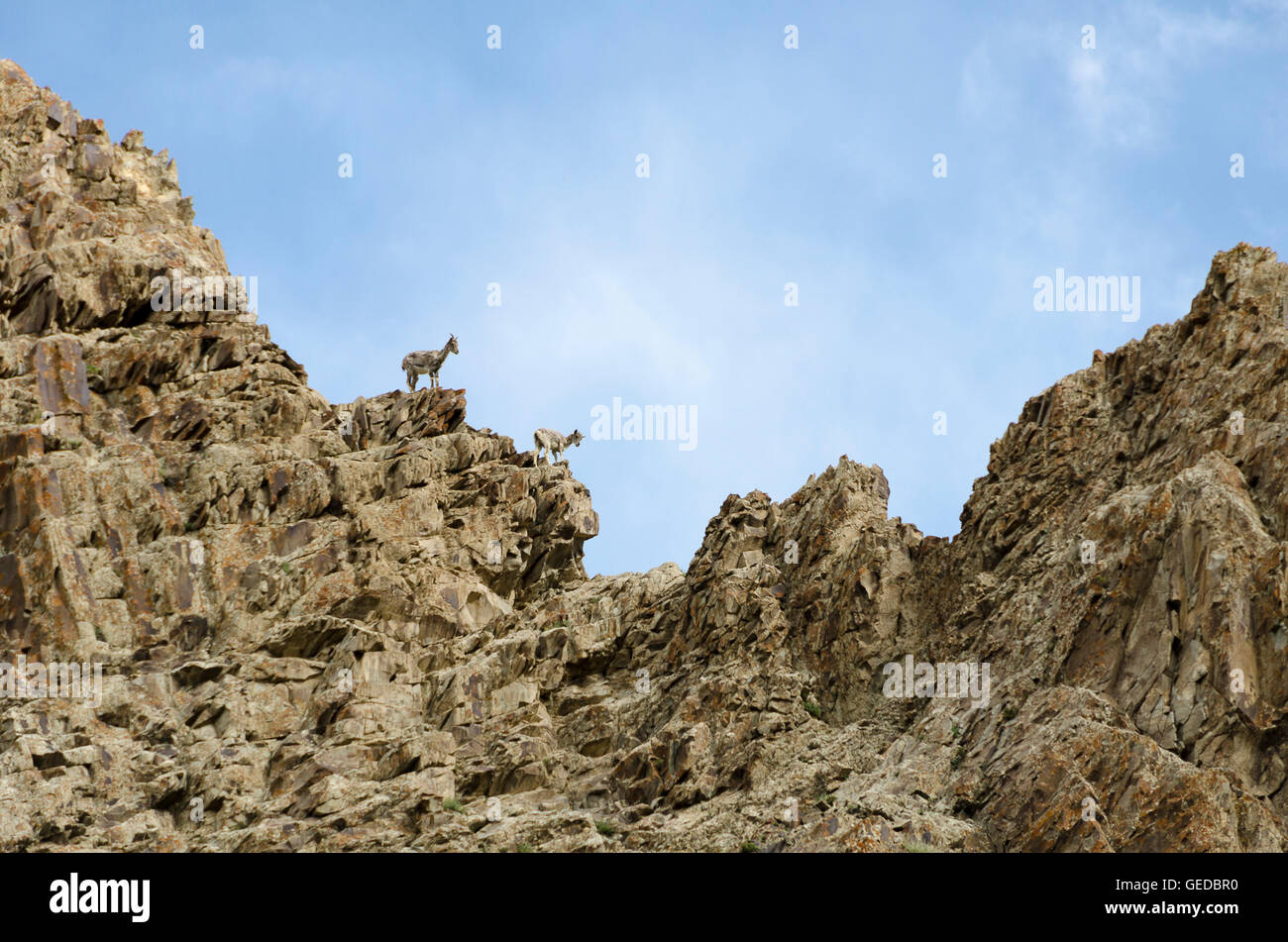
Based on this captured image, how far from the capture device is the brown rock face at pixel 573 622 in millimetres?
35875

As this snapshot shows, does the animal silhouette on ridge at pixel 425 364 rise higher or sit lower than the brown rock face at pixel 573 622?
higher

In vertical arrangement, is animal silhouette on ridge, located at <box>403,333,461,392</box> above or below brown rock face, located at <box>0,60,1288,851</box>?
above

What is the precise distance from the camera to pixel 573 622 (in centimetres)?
5044

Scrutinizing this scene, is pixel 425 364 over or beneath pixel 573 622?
over

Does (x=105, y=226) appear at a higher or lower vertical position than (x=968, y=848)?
higher

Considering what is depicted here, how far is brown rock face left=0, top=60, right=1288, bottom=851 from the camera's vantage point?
35.9 metres

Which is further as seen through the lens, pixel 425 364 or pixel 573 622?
pixel 425 364

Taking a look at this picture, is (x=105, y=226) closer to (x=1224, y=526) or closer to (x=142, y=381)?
(x=142, y=381)

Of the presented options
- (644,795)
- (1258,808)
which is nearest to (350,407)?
(644,795)

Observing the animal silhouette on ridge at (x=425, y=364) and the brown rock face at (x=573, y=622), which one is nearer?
the brown rock face at (x=573, y=622)

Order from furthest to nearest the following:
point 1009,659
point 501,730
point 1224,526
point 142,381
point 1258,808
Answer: point 142,381, point 501,730, point 1009,659, point 1224,526, point 1258,808

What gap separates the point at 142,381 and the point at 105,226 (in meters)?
9.62

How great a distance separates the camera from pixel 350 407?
A: 5844 cm

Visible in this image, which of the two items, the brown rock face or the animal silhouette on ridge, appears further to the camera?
the animal silhouette on ridge
